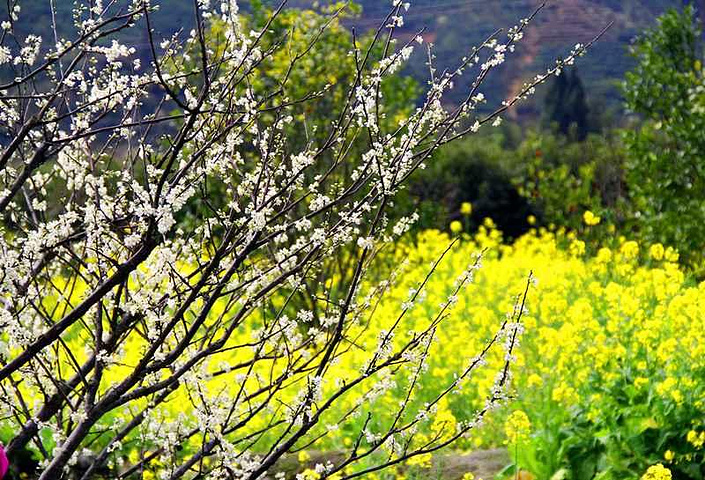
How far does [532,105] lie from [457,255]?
156 feet

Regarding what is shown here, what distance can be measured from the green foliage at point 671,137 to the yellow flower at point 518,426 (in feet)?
22.4

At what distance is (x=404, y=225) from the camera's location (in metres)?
3.23

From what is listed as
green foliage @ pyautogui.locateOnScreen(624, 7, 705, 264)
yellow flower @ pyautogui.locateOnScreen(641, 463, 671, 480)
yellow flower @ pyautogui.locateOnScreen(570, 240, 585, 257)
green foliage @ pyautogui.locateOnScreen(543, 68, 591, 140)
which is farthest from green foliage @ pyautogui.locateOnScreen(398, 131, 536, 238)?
green foliage @ pyautogui.locateOnScreen(543, 68, 591, 140)

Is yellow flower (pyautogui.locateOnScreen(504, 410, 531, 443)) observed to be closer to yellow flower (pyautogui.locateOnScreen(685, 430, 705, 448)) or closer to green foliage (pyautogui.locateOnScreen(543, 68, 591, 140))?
yellow flower (pyautogui.locateOnScreen(685, 430, 705, 448))

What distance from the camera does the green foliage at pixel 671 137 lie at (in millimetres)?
11453

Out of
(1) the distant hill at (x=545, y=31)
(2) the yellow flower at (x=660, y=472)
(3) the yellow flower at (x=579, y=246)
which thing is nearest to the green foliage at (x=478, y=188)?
(1) the distant hill at (x=545, y=31)

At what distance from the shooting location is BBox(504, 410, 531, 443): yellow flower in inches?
186

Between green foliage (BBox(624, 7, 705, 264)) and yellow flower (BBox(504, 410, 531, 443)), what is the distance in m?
6.81

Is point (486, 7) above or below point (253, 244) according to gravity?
above

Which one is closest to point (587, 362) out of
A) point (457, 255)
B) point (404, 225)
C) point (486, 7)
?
point (404, 225)

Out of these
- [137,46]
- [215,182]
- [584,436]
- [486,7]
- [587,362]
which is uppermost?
[486,7]

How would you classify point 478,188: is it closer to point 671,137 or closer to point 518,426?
point 671,137

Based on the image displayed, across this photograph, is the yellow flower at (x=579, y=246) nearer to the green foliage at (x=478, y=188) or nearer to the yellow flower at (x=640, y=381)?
the yellow flower at (x=640, y=381)

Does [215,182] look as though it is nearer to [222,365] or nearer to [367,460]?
[367,460]
